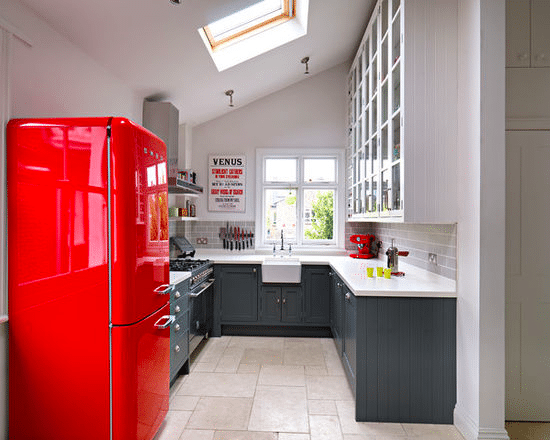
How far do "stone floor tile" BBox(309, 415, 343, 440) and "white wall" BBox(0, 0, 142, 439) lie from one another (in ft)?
5.50

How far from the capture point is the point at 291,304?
4145mm

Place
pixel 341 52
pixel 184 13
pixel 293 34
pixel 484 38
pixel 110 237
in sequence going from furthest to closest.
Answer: pixel 341 52
pixel 293 34
pixel 184 13
pixel 484 38
pixel 110 237

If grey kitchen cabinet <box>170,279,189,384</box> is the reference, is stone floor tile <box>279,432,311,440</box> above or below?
below

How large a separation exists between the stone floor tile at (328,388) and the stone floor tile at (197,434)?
83cm

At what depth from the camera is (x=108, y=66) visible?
9.16 feet

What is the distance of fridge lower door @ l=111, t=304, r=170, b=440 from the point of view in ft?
5.87

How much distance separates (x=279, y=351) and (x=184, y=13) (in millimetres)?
3148

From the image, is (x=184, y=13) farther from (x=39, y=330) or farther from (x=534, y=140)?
(x=534, y=140)

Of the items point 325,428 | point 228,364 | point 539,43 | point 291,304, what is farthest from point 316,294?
point 539,43

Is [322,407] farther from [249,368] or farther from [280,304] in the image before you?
[280,304]

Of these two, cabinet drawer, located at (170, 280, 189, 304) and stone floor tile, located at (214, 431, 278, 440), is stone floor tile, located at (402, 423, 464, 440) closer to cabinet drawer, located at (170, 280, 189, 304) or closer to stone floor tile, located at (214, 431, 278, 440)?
stone floor tile, located at (214, 431, 278, 440)

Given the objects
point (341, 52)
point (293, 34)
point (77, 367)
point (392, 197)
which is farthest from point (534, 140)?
point (77, 367)

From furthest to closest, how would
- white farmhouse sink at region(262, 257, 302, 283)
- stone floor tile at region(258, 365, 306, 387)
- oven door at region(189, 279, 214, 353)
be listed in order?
white farmhouse sink at region(262, 257, 302, 283), oven door at region(189, 279, 214, 353), stone floor tile at region(258, 365, 306, 387)

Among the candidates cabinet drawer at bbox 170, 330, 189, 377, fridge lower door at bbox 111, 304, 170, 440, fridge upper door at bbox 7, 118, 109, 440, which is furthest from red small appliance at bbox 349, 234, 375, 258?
fridge upper door at bbox 7, 118, 109, 440
